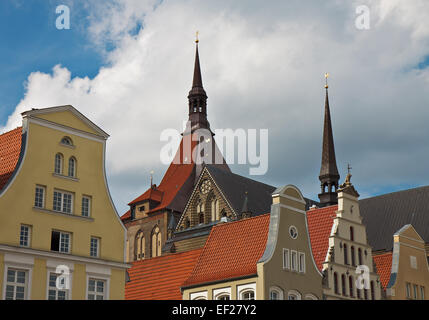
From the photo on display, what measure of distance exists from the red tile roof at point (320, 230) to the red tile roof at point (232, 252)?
5170mm

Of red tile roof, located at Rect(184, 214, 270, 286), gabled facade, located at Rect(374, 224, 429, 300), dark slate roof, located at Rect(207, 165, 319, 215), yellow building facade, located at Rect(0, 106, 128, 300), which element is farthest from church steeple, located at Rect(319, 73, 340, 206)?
yellow building facade, located at Rect(0, 106, 128, 300)

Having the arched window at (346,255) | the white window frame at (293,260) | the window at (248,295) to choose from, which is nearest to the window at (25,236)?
the window at (248,295)

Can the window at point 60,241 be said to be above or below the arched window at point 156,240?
below

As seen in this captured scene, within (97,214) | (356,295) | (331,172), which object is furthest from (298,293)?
(331,172)

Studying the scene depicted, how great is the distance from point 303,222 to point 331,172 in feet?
172

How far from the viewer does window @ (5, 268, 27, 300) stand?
3231 cm

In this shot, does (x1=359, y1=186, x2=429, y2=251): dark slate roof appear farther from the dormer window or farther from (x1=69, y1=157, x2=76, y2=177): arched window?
the dormer window

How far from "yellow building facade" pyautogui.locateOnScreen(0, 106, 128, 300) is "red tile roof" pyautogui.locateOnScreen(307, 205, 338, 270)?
14.2m

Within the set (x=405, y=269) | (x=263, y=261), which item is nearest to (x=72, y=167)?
(x=263, y=261)

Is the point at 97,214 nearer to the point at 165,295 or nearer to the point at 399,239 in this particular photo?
the point at 165,295

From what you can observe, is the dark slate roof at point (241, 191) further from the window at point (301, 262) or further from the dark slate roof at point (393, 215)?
the window at point (301, 262)

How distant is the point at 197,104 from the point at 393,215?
4396 cm

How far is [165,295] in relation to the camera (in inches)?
1786

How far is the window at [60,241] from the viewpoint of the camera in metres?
34.5
